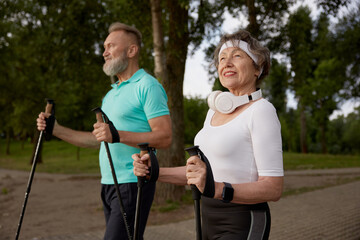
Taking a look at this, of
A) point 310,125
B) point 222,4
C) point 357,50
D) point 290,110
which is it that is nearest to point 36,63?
point 222,4

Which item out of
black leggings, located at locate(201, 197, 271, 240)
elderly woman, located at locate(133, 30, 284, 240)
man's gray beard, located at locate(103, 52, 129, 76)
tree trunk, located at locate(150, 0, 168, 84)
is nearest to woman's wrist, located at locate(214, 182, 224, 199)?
elderly woman, located at locate(133, 30, 284, 240)

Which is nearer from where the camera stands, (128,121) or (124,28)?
(128,121)

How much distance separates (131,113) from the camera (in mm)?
2975

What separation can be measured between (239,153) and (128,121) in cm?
123

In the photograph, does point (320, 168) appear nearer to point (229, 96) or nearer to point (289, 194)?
point (289, 194)

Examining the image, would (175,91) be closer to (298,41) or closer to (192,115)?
(298,41)

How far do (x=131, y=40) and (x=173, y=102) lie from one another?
20.7ft

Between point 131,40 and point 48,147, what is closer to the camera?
point 131,40

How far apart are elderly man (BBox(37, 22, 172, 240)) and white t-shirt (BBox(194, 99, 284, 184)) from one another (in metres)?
0.85

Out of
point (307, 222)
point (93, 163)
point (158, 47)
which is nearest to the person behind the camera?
point (307, 222)

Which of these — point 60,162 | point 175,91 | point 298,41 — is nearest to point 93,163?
point 60,162

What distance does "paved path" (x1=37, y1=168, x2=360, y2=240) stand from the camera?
671cm

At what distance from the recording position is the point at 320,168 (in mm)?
18703

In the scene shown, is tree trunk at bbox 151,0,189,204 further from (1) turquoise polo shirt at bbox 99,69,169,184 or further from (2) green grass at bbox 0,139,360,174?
(2) green grass at bbox 0,139,360,174
